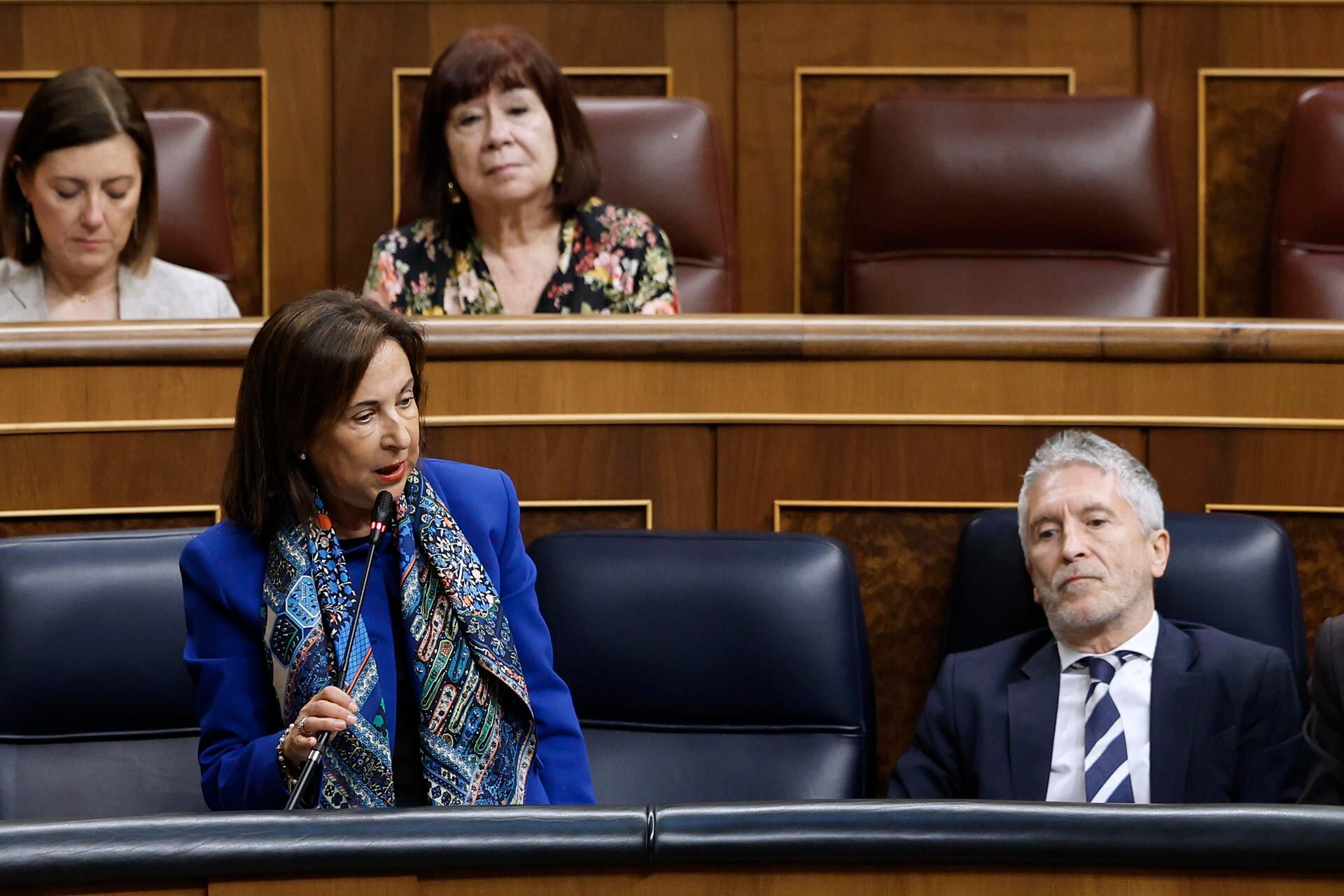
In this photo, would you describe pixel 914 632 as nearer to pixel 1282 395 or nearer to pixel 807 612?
pixel 807 612

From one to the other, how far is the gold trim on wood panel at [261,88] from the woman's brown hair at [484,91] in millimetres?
370

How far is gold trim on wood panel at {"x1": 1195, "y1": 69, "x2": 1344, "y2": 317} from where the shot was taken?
2023 mm

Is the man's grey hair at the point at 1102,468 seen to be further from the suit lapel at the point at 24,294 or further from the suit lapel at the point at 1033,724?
the suit lapel at the point at 24,294

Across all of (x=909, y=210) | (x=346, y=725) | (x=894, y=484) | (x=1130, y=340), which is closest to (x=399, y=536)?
(x=346, y=725)

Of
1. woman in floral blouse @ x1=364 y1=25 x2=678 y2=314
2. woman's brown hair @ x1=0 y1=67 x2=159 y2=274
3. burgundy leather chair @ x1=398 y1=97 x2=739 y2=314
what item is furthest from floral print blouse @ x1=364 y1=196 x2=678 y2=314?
woman's brown hair @ x1=0 y1=67 x2=159 y2=274

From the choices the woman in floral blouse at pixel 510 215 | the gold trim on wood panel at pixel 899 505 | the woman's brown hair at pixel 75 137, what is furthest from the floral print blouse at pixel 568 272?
the gold trim on wood panel at pixel 899 505

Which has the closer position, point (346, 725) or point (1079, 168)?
point (346, 725)

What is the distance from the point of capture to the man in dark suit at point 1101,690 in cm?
127

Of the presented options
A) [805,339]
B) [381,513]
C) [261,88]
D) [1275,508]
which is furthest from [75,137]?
[1275,508]

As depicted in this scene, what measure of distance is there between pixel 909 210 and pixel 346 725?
3.86ft

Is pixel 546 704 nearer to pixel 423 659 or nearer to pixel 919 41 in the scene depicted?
pixel 423 659

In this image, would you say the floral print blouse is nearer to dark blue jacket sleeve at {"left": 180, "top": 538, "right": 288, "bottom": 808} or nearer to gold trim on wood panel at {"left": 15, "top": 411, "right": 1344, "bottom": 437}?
gold trim on wood panel at {"left": 15, "top": 411, "right": 1344, "bottom": 437}

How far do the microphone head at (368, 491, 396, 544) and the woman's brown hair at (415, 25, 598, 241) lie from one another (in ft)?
2.58

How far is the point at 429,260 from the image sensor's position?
1.76 m
